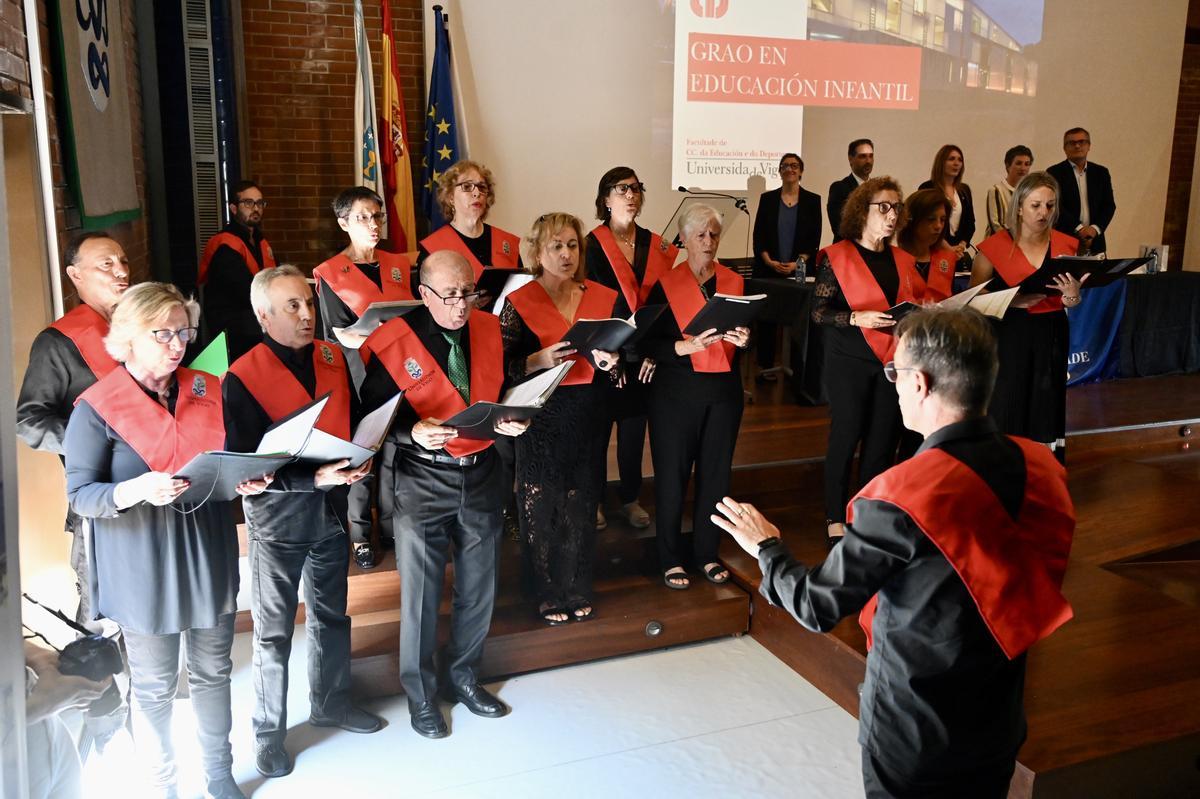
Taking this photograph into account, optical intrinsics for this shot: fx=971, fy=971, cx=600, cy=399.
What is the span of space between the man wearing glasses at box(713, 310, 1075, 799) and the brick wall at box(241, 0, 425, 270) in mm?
5349

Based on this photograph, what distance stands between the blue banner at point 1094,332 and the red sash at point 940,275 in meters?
2.94

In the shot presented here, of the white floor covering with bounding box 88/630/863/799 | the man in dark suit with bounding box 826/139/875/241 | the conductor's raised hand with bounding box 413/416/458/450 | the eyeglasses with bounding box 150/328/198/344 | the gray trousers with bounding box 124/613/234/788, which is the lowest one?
the white floor covering with bounding box 88/630/863/799

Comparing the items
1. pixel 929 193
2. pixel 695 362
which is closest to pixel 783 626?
pixel 695 362

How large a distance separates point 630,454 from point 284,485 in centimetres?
185

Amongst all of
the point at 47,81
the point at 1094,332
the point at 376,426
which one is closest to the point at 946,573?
the point at 376,426

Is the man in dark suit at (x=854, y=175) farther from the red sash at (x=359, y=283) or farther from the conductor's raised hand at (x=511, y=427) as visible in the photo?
the conductor's raised hand at (x=511, y=427)

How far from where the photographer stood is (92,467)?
220cm

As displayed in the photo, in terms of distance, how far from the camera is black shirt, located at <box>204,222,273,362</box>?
4.68 m

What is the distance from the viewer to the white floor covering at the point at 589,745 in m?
2.74

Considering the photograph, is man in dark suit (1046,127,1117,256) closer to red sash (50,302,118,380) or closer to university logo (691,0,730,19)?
university logo (691,0,730,19)

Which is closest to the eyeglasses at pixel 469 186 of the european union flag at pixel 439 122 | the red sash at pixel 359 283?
the red sash at pixel 359 283

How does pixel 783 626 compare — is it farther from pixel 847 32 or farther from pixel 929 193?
pixel 847 32

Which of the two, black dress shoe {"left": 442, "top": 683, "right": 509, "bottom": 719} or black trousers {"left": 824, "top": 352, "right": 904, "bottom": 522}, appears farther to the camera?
black trousers {"left": 824, "top": 352, "right": 904, "bottom": 522}

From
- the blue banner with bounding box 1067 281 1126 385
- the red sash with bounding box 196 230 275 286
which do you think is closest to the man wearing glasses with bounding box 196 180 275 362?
the red sash with bounding box 196 230 275 286
